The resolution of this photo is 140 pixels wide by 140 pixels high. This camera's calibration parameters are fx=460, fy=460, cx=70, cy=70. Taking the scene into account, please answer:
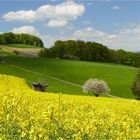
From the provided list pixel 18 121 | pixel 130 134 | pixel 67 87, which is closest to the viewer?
pixel 130 134

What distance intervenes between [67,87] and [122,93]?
11366 millimetres

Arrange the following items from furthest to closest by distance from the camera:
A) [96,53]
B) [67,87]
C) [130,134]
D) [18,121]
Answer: [96,53] < [67,87] < [18,121] < [130,134]

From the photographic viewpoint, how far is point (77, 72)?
377 ft

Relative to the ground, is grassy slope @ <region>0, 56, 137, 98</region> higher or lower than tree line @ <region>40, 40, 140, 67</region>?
lower

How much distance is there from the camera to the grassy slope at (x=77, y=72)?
9694 centimetres

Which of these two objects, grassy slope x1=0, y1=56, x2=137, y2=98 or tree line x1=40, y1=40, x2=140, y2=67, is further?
tree line x1=40, y1=40, x2=140, y2=67

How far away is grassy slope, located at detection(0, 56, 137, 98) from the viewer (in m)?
96.9

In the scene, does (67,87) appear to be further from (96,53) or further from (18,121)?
(18,121)

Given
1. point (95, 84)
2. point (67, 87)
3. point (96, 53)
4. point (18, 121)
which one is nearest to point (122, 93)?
point (67, 87)

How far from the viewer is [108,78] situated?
362ft

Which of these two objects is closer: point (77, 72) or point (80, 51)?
point (77, 72)

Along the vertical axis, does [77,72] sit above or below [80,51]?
below

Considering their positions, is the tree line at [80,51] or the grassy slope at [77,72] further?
the tree line at [80,51]

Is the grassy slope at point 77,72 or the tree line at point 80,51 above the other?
the tree line at point 80,51
